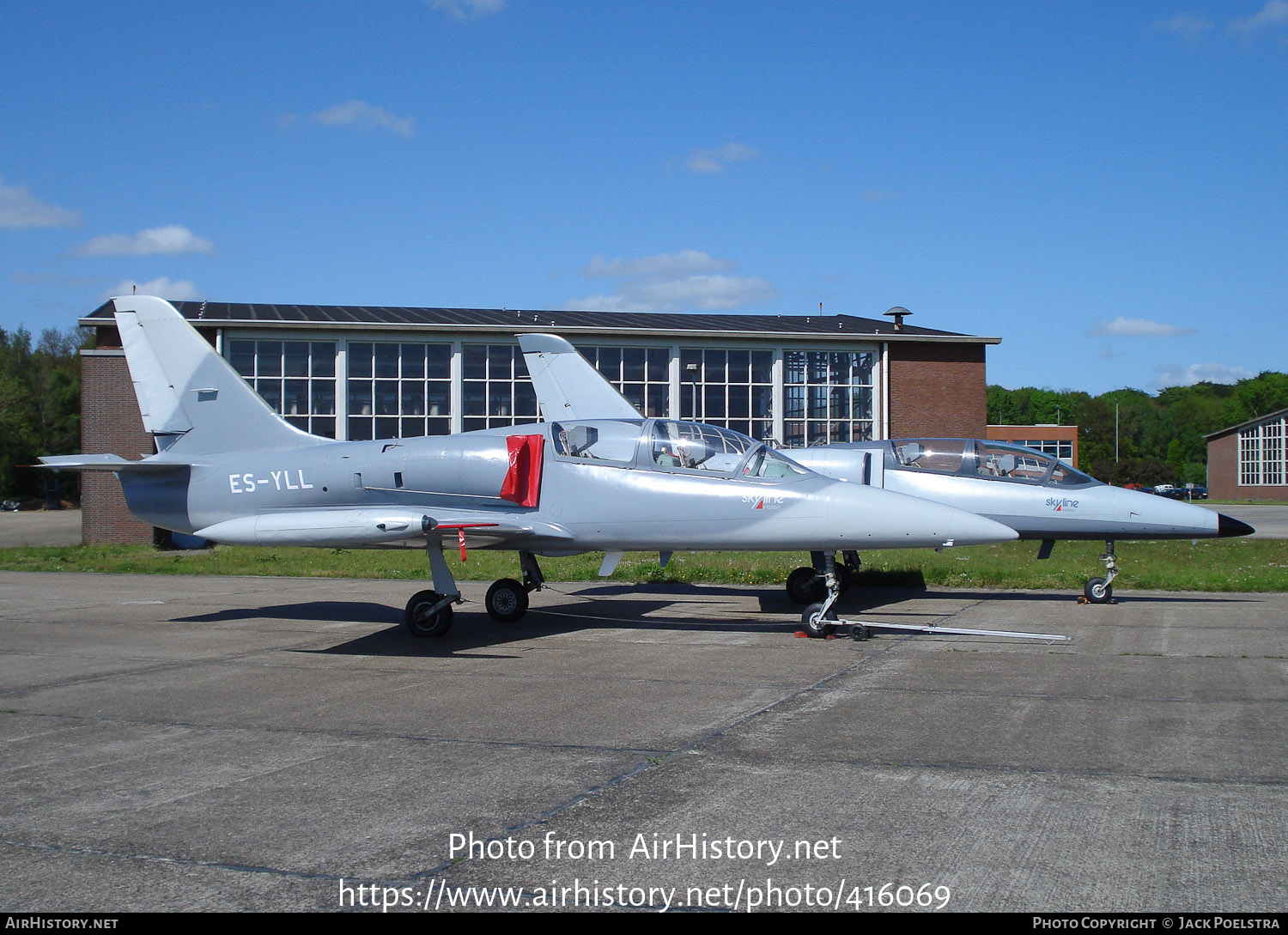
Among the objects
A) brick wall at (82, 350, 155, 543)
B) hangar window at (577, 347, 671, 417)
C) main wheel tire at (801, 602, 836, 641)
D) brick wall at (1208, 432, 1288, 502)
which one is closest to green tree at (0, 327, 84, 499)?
brick wall at (82, 350, 155, 543)

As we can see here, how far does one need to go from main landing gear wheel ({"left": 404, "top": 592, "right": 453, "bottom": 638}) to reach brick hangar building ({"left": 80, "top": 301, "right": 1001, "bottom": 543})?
2099cm

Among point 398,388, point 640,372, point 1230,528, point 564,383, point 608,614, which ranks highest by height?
point 640,372

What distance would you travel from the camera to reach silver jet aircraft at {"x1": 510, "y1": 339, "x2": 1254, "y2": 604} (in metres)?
14.8

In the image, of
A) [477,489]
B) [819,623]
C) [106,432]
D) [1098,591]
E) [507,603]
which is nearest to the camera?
[819,623]

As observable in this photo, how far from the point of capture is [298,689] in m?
9.11

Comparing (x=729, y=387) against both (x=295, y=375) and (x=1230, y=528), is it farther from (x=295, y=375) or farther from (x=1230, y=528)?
(x=1230, y=528)

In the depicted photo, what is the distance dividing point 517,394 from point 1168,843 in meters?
30.7

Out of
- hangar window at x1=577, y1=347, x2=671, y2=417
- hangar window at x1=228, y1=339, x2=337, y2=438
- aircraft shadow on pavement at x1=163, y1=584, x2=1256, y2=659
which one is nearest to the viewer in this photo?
aircraft shadow on pavement at x1=163, y1=584, x2=1256, y2=659

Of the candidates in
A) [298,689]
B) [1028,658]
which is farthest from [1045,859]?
[298,689]

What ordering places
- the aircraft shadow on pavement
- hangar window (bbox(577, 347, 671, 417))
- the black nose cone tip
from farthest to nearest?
hangar window (bbox(577, 347, 671, 417))
the black nose cone tip
the aircraft shadow on pavement

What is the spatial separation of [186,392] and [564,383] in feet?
22.8

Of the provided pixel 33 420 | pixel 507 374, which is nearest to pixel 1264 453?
pixel 507 374

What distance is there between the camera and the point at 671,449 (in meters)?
12.5

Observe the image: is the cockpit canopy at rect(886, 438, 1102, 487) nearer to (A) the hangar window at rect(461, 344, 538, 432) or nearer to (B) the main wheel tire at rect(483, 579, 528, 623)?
(B) the main wheel tire at rect(483, 579, 528, 623)
